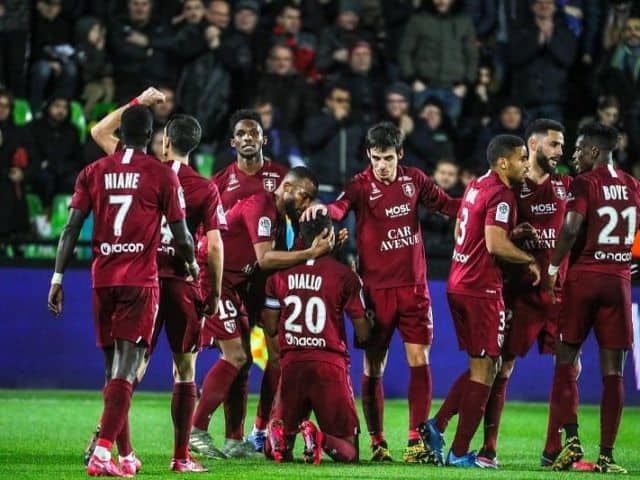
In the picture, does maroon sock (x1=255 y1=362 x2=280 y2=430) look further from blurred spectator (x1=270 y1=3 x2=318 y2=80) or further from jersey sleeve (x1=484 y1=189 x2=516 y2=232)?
blurred spectator (x1=270 y1=3 x2=318 y2=80)

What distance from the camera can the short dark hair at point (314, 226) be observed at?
961 centimetres

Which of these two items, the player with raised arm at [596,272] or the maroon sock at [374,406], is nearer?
the player with raised arm at [596,272]

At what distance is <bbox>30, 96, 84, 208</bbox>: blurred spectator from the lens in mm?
15680

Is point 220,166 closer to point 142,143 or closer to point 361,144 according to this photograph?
point 361,144

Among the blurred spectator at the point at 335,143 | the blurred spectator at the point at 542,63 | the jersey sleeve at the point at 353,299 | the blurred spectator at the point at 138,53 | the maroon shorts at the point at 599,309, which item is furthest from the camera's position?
the blurred spectator at the point at 542,63

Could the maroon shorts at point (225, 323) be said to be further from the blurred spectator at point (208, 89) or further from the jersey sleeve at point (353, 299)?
the blurred spectator at point (208, 89)

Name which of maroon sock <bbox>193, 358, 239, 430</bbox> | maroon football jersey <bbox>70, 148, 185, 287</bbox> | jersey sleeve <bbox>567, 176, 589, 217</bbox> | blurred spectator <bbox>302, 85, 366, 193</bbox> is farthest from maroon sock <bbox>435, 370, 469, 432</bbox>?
blurred spectator <bbox>302, 85, 366, 193</bbox>

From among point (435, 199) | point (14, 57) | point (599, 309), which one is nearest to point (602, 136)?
point (599, 309)

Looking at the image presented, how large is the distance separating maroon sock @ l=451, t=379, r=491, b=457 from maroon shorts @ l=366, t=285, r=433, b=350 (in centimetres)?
64

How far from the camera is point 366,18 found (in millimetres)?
18266

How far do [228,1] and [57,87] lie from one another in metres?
2.82

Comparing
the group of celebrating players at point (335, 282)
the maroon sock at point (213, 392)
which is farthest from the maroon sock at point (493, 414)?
the maroon sock at point (213, 392)

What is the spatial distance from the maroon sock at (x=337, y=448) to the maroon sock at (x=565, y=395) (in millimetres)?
1496

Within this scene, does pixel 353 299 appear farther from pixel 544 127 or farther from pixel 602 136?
pixel 602 136
